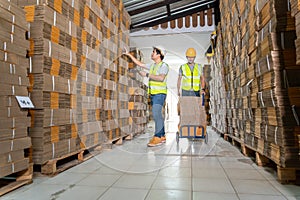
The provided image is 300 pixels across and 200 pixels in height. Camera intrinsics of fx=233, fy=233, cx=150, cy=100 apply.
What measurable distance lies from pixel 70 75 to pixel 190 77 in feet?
9.16

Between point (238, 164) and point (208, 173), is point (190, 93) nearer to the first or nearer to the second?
point (238, 164)

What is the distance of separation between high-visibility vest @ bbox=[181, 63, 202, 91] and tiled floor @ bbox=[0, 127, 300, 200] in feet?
6.17

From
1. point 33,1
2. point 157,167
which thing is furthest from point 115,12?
point 157,167

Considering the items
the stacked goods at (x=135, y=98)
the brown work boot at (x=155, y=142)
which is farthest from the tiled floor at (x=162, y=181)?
the stacked goods at (x=135, y=98)

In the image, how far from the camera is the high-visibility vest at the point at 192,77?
5.25 metres

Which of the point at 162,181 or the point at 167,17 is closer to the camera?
the point at 162,181

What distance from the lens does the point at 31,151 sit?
2742mm

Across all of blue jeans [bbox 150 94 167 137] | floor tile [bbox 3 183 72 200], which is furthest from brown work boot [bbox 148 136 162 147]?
floor tile [bbox 3 183 72 200]

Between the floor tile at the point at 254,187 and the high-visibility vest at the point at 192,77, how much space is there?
2.94 m

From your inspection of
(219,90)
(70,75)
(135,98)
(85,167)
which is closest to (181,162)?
(85,167)

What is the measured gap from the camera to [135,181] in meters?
2.68

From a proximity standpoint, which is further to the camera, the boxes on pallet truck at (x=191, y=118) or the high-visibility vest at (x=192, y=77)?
the high-visibility vest at (x=192, y=77)

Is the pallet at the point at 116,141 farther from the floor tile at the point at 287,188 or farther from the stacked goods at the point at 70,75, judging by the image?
the floor tile at the point at 287,188

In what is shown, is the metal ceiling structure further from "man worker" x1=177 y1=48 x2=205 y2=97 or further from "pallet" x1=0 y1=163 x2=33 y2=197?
"pallet" x1=0 y1=163 x2=33 y2=197
